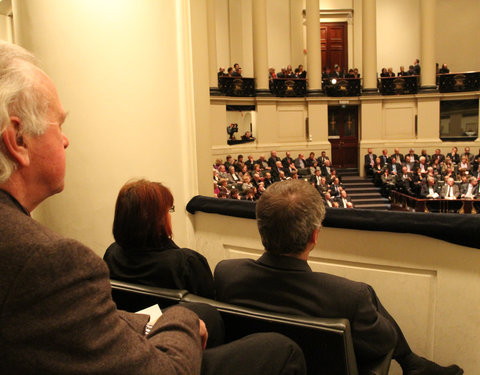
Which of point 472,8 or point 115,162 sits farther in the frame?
point 472,8

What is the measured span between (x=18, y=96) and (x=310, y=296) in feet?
3.04

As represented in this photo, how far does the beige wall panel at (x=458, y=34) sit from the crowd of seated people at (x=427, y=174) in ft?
14.7

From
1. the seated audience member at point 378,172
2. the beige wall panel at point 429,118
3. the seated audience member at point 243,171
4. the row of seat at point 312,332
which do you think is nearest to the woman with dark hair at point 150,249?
the row of seat at point 312,332

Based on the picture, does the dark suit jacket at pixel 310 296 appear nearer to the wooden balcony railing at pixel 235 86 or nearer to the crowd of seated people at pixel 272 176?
the crowd of seated people at pixel 272 176

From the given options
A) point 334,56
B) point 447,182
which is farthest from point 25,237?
point 334,56

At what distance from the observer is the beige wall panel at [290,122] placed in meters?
16.3

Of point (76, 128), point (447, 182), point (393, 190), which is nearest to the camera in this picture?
point (76, 128)

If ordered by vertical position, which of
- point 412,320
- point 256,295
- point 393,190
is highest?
point 256,295

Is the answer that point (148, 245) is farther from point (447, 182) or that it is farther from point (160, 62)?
point (447, 182)

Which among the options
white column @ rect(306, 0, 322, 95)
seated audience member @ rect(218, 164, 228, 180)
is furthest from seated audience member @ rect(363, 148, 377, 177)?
seated audience member @ rect(218, 164, 228, 180)

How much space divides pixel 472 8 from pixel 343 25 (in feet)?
16.6

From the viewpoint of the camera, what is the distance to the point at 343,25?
59.4 ft

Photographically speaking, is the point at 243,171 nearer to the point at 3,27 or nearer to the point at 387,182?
the point at 387,182

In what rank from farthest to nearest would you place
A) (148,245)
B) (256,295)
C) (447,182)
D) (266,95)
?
(266,95) → (447,182) → (148,245) → (256,295)
